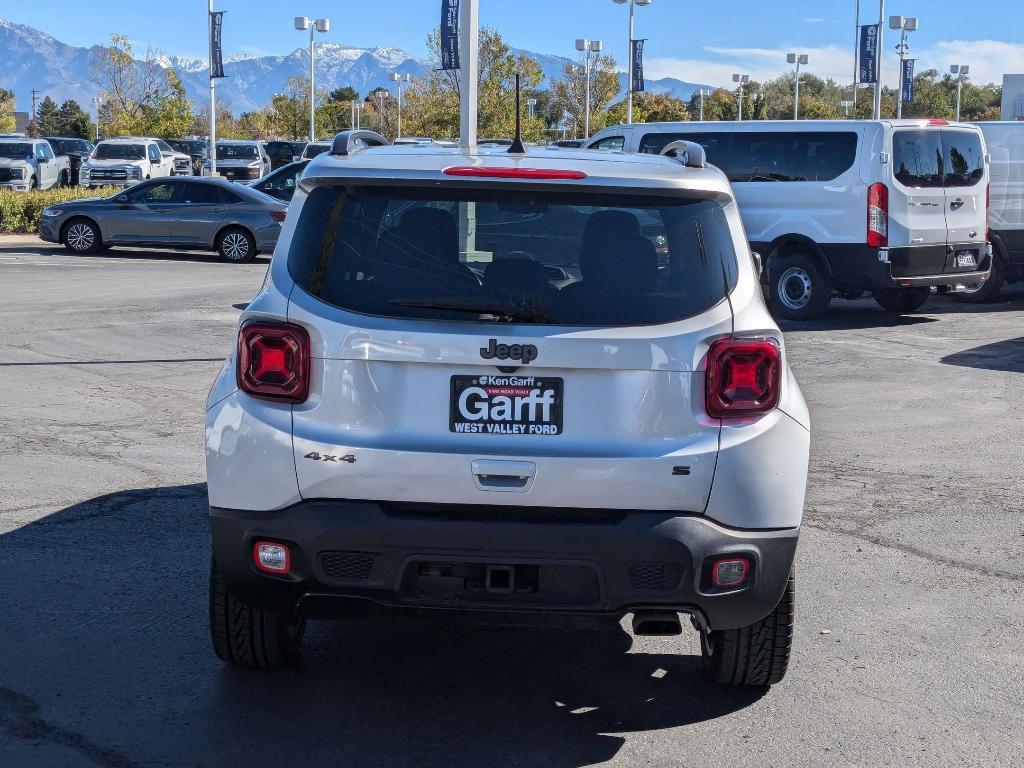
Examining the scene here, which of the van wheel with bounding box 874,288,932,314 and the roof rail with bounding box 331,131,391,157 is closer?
the roof rail with bounding box 331,131,391,157

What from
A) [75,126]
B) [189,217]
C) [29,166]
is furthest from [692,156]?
[75,126]

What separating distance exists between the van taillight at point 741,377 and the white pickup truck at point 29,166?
3448cm

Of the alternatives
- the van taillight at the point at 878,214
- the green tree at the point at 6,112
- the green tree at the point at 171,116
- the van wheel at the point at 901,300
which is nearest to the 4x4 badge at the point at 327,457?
the van taillight at the point at 878,214

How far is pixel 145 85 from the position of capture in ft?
234

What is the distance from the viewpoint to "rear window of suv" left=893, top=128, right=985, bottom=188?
48.3 ft

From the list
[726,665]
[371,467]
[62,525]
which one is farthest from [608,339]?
[62,525]

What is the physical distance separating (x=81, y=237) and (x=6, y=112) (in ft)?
260

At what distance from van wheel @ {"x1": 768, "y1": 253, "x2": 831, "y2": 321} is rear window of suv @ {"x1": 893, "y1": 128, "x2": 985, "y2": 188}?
4.80 ft

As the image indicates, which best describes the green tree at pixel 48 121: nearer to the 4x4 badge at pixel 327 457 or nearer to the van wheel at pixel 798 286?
the van wheel at pixel 798 286

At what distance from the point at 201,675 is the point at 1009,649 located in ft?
9.85

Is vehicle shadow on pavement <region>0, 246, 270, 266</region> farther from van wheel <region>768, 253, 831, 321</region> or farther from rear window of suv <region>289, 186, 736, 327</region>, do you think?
rear window of suv <region>289, 186, 736, 327</region>

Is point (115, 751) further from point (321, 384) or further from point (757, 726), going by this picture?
point (757, 726)

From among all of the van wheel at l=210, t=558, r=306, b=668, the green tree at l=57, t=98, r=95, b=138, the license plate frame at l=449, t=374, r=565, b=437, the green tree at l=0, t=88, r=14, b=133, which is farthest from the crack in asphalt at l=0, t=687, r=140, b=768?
the green tree at l=0, t=88, r=14, b=133

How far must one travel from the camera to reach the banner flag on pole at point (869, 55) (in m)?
48.8
